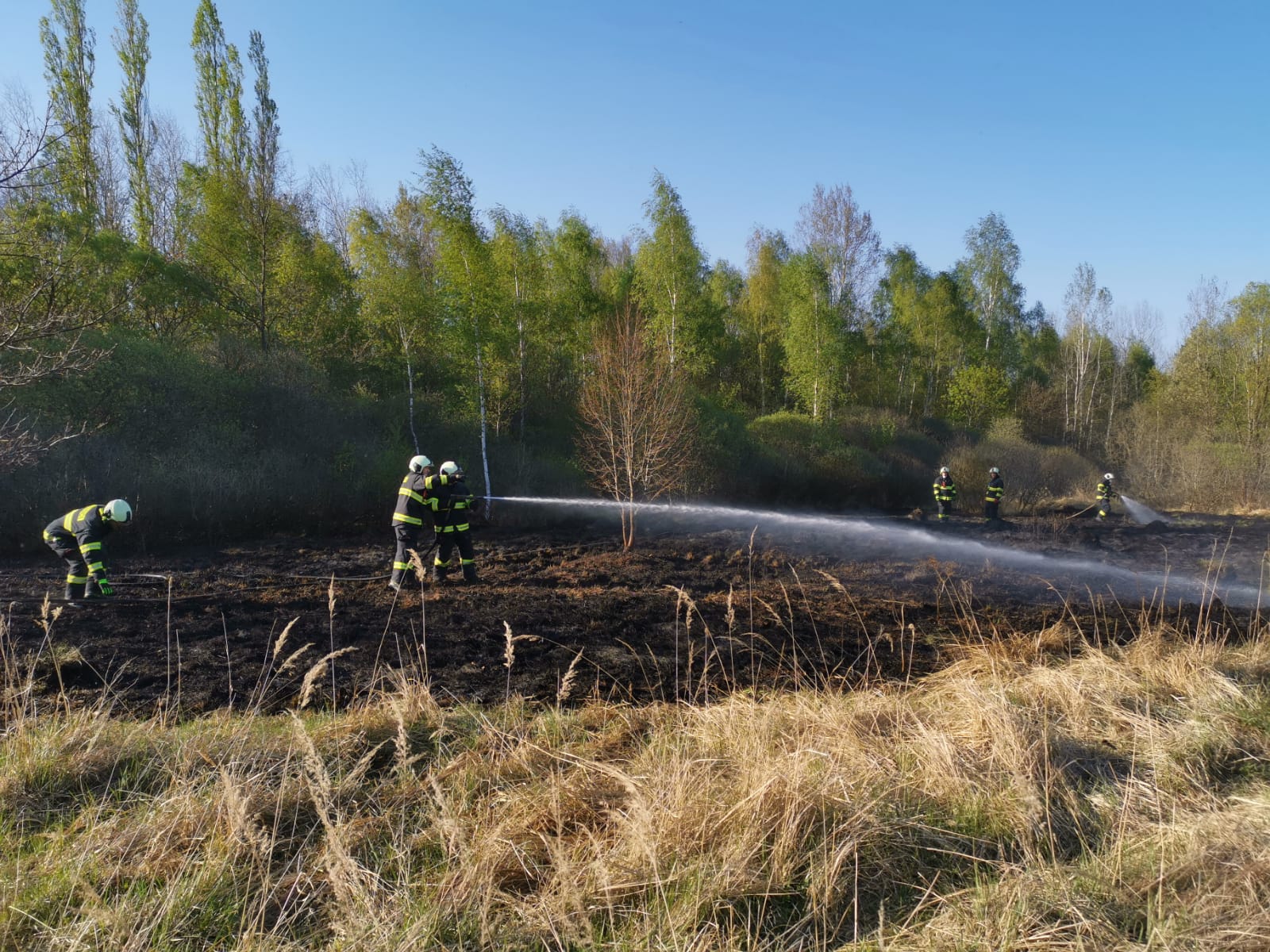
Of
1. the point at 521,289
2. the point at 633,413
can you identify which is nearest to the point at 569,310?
the point at 521,289

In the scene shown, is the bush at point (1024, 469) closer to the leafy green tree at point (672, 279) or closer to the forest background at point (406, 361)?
the forest background at point (406, 361)

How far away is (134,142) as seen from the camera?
2559cm

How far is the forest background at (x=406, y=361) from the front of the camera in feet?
48.3

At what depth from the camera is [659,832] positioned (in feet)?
9.72

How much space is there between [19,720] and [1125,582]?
1489 cm

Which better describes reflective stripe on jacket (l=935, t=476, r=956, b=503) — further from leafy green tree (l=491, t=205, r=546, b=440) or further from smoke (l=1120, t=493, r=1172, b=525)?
leafy green tree (l=491, t=205, r=546, b=440)

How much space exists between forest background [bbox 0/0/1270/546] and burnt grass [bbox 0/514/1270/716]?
2.15 metres

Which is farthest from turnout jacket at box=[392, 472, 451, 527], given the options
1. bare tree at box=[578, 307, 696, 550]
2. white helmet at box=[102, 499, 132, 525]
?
bare tree at box=[578, 307, 696, 550]

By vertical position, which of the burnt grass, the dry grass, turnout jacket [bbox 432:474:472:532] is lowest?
the burnt grass

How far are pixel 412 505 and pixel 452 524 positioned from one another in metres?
0.75

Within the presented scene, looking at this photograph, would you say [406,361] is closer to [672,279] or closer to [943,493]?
[672,279]

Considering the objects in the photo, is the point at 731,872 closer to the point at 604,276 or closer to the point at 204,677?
the point at 204,677

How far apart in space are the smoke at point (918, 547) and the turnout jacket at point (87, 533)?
834 centimetres

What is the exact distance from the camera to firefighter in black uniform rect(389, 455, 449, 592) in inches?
370
